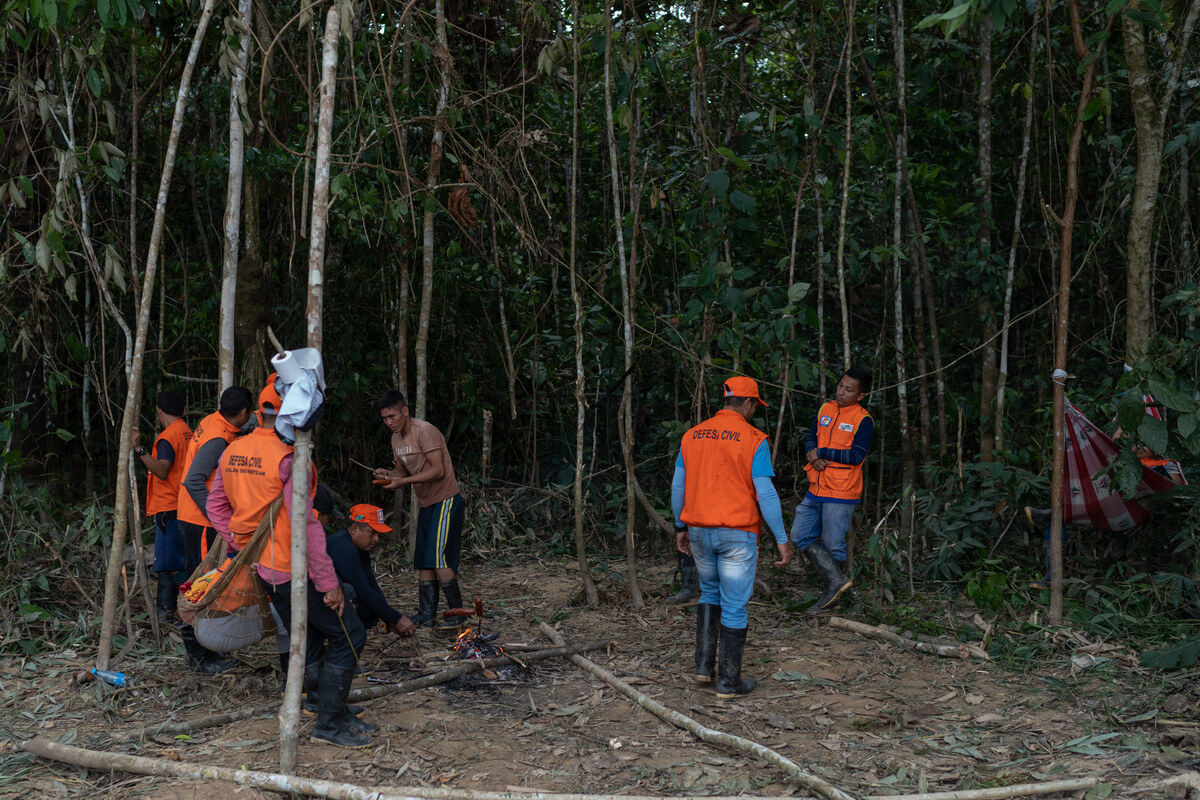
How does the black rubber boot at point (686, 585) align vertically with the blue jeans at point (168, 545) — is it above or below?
below

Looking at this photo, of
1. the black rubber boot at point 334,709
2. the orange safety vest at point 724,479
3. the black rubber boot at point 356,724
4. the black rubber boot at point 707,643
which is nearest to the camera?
the black rubber boot at point 334,709

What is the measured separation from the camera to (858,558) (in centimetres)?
716

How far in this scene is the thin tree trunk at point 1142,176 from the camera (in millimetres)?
6133

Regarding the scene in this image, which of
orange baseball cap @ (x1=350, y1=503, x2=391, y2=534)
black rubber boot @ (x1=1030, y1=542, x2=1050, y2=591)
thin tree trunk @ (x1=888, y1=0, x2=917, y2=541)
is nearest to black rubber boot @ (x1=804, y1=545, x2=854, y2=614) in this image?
thin tree trunk @ (x1=888, y1=0, x2=917, y2=541)

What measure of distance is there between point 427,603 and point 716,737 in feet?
8.69

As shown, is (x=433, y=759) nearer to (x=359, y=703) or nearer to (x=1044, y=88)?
(x=359, y=703)

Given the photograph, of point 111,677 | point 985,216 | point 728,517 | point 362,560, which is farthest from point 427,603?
point 985,216

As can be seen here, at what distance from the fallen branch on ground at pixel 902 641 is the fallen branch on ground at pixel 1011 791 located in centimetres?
174

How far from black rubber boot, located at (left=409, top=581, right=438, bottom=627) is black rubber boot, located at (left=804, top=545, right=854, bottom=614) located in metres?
2.61

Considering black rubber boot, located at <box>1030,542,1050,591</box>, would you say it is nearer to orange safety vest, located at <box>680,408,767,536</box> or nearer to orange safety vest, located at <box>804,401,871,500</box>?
orange safety vest, located at <box>804,401,871,500</box>

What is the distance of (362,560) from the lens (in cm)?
497

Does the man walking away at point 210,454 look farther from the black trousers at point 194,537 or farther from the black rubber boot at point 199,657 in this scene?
the black trousers at point 194,537

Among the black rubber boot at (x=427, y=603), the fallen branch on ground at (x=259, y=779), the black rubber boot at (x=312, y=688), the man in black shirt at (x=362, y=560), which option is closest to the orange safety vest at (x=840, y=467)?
the black rubber boot at (x=427, y=603)

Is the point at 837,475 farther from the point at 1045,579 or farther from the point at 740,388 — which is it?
the point at 740,388
